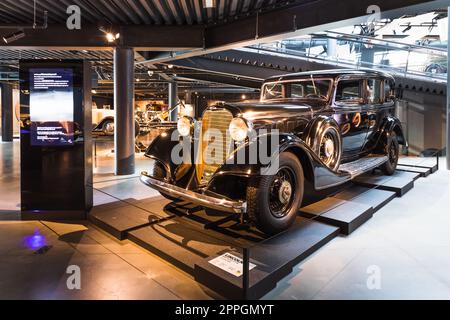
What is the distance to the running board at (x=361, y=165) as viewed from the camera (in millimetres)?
4274

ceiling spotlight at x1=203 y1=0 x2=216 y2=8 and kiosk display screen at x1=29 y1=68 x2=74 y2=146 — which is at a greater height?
ceiling spotlight at x1=203 y1=0 x2=216 y2=8

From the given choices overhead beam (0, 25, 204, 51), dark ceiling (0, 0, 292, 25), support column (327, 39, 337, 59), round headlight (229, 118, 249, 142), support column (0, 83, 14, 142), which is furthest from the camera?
support column (0, 83, 14, 142)

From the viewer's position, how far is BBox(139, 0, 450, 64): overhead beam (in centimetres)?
460

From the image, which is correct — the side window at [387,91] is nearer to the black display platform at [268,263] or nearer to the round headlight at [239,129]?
the black display platform at [268,263]

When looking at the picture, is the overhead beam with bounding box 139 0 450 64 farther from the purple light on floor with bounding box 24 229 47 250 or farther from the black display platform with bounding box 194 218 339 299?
the purple light on floor with bounding box 24 229 47 250

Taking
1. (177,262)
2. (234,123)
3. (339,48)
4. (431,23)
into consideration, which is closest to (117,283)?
(177,262)

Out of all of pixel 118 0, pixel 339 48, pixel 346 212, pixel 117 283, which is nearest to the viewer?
pixel 117 283

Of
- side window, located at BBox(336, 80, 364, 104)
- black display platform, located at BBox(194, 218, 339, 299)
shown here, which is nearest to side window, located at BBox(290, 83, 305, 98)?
side window, located at BBox(336, 80, 364, 104)

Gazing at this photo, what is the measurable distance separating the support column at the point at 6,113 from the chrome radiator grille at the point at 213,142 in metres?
16.8

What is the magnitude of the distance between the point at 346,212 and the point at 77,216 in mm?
3308

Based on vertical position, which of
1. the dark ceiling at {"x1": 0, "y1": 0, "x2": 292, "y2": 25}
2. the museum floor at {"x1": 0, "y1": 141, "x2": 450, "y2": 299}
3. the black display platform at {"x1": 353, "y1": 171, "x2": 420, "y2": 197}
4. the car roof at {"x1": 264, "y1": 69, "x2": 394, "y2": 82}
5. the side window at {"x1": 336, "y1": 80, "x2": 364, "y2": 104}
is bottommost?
the museum floor at {"x1": 0, "y1": 141, "x2": 450, "y2": 299}

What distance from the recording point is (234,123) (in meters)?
3.12

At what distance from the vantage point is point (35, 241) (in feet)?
11.1
